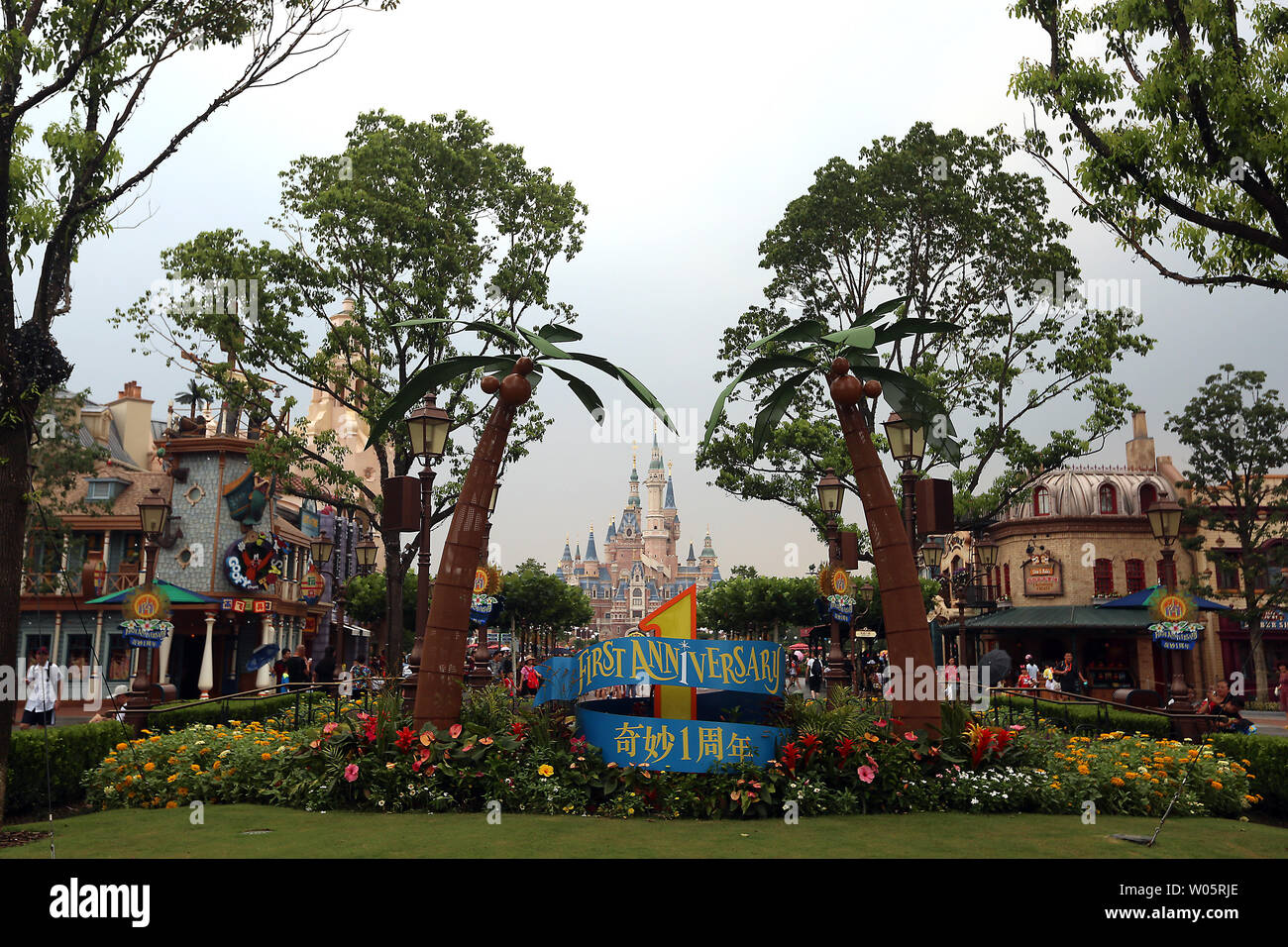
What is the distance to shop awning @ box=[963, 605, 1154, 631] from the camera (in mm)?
38375

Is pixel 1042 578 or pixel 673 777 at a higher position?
pixel 1042 578

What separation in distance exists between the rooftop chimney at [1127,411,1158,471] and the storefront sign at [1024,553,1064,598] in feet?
23.1

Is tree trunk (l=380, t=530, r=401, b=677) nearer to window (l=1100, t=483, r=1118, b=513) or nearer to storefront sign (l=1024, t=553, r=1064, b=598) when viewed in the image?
storefront sign (l=1024, t=553, r=1064, b=598)

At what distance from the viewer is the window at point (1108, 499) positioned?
41656 mm

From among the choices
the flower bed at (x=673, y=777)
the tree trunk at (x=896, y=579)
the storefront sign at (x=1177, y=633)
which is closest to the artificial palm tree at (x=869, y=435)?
the tree trunk at (x=896, y=579)

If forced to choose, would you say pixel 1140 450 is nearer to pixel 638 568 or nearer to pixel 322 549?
pixel 322 549

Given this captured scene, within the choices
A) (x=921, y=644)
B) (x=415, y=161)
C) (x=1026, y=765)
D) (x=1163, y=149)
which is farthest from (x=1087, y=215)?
(x=415, y=161)

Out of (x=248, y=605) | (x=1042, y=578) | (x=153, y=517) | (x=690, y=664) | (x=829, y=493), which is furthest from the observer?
(x=1042, y=578)

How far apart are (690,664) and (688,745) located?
1.06 metres

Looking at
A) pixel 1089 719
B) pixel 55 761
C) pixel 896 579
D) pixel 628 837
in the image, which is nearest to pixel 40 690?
pixel 55 761

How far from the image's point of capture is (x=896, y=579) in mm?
11227

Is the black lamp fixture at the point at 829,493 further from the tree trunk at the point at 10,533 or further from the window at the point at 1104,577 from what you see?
the window at the point at 1104,577

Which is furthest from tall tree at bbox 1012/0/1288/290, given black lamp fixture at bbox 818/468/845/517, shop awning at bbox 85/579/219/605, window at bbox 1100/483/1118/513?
window at bbox 1100/483/1118/513

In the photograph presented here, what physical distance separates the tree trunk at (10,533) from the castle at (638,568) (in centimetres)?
16301
